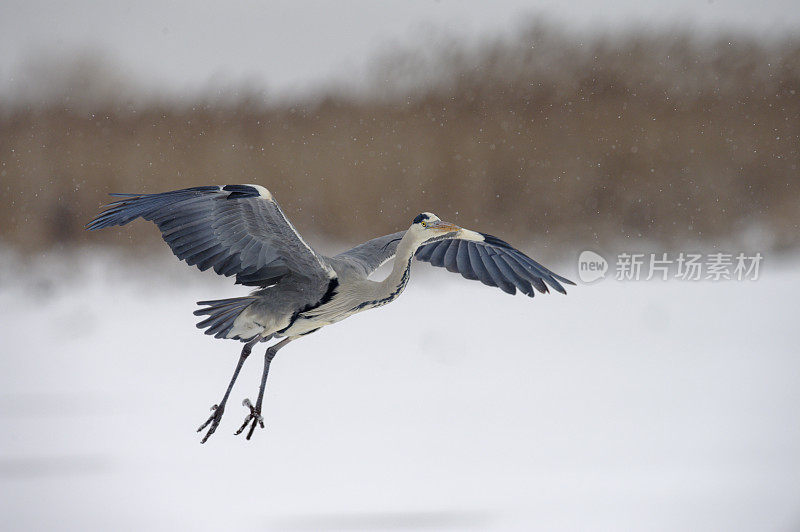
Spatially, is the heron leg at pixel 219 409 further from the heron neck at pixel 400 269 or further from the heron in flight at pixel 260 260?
the heron neck at pixel 400 269

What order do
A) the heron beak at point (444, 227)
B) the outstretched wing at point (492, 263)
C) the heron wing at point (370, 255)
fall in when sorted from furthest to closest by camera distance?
1. the outstretched wing at point (492, 263)
2. the heron wing at point (370, 255)
3. the heron beak at point (444, 227)

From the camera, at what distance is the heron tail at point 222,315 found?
5.01 feet

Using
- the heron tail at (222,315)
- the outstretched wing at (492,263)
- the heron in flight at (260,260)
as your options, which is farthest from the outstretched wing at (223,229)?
the outstretched wing at (492,263)

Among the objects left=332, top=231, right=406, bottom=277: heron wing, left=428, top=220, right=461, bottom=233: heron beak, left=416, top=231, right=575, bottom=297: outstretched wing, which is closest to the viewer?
left=428, top=220, right=461, bottom=233: heron beak

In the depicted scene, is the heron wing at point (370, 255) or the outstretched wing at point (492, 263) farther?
the outstretched wing at point (492, 263)

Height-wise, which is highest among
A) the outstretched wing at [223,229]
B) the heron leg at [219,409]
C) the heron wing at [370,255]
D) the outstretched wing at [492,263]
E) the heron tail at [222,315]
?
the outstretched wing at [492,263]

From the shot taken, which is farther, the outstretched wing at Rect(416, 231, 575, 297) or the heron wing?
the outstretched wing at Rect(416, 231, 575, 297)

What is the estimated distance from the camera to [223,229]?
1.40m

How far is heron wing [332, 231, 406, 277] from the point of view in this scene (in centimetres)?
152

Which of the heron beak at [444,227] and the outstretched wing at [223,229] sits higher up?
the heron beak at [444,227]

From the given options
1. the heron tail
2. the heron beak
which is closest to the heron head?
the heron beak

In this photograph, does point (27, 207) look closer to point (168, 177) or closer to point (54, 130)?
point (54, 130)

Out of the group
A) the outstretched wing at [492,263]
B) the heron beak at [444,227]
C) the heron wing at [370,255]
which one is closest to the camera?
the heron beak at [444,227]

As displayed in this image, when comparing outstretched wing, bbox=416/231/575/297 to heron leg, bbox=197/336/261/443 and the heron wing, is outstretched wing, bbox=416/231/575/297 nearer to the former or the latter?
the heron wing
